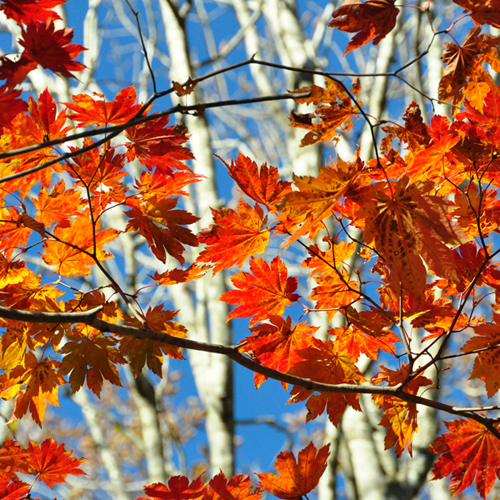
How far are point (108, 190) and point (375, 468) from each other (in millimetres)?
2075

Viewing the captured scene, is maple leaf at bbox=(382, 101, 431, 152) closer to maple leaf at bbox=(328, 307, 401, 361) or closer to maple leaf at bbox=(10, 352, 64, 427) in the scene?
maple leaf at bbox=(328, 307, 401, 361)

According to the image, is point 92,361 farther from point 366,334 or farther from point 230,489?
point 366,334

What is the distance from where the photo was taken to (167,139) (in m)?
1.09

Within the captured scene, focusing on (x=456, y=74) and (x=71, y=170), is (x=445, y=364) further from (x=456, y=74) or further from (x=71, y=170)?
(x=71, y=170)

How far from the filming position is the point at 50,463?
4.16ft

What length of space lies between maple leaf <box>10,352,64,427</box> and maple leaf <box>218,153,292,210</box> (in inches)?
23.3

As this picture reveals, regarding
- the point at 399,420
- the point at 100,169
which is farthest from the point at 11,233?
the point at 399,420

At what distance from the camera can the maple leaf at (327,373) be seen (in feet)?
3.47

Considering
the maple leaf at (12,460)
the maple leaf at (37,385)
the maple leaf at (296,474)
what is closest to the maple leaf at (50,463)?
the maple leaf at (12,460)

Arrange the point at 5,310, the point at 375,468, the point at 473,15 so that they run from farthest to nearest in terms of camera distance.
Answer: the point at 375,468 < the point at 473,15 < the point at 5,310

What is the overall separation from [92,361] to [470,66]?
3.84 ft

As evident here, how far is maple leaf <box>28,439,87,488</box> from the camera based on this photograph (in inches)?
49.3

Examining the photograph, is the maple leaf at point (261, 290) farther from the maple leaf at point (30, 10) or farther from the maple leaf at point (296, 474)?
the maple leaf at point (30, 10)

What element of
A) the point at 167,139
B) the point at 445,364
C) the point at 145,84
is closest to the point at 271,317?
the point at 167,139
